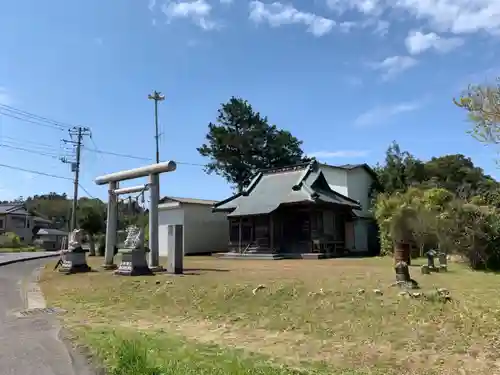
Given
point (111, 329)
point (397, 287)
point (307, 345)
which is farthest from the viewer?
point (397, 287)

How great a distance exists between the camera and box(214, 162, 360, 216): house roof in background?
2581 cm

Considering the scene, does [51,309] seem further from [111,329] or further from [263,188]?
[263,188]

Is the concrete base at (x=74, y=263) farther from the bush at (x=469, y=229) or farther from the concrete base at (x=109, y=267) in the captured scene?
the bush at (x=469, y=229)

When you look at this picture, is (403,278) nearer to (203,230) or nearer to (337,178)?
(337,178)

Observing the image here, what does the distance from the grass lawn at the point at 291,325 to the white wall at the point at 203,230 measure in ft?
61.5

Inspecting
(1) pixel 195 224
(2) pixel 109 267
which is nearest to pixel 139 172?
(2) pixel 109 267

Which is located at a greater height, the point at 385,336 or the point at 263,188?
the point at 263,188

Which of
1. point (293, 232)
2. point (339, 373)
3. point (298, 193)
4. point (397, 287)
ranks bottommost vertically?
point (339, 373)

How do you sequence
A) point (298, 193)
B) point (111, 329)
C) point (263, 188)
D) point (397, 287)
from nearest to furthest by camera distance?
1. point (111, 329)
2. point (397, 287)
3. point (298, 193)
4. point (263, 188)

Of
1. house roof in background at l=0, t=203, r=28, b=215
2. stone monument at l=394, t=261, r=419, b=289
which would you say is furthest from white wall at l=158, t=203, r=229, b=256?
house roof in background at l=0, t=203, r=28, b=215

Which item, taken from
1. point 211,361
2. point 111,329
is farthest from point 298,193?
point 211,361

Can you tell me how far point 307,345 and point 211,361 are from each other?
5.81 feet

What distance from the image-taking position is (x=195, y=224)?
3203cm

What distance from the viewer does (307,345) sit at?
22.5ft
